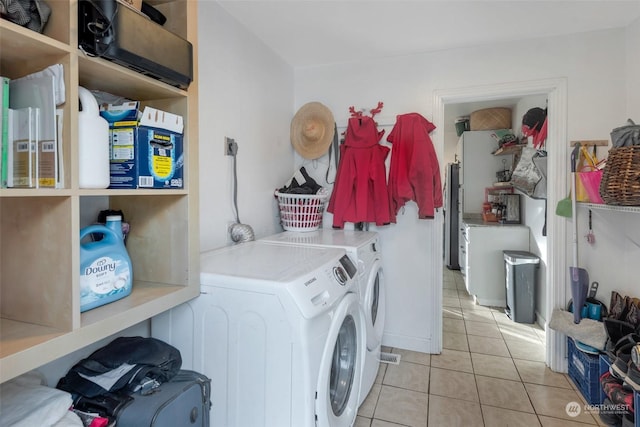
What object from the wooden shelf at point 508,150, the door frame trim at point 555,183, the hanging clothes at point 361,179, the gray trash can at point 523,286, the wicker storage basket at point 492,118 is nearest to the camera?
the door frame trim at point 555,183

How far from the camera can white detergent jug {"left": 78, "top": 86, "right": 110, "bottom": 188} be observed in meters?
0.86

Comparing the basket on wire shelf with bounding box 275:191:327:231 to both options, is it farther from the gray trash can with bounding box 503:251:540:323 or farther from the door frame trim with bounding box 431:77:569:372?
the gray trash can with bounding box 503:251:540:323

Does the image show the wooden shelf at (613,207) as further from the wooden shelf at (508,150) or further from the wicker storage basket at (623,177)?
the wooden shelf at (508,150)

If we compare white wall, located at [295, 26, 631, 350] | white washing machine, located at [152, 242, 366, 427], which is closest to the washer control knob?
white washing machine, located at [152, 242, 366, 427]

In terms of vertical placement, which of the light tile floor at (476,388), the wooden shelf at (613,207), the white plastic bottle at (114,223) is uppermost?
the wooden shelf at (613,207)

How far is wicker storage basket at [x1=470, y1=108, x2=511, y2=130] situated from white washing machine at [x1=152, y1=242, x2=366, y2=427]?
3.57 m

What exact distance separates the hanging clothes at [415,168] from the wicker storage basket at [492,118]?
200 cm

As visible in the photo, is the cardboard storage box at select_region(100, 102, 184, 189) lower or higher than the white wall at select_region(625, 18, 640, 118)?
lower

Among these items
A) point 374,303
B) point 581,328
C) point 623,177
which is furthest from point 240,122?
point 581,328

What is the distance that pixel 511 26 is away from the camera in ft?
6.99

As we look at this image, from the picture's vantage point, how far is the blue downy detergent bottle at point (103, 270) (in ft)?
3.11

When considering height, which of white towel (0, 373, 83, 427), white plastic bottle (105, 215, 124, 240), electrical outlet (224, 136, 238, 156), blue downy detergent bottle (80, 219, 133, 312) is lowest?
white towel (0, 373, 83, 427)

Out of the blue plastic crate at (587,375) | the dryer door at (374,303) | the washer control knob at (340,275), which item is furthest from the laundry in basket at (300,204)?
the blue plastic crate at (587,375)

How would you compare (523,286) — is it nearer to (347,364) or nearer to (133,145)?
(347,364)
